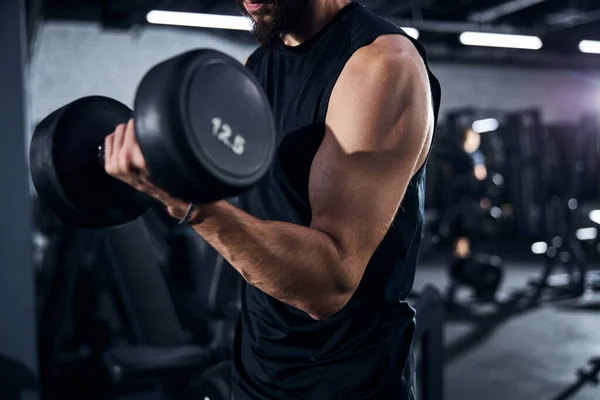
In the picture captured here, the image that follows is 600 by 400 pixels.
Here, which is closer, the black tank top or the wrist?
the wrist

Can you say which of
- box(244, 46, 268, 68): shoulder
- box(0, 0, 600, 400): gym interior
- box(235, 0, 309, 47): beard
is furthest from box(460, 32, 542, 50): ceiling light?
box(235, 0, 309, 47): beard

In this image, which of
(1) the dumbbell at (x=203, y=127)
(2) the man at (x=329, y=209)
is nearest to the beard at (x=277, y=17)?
(2) the man at (x=329, y=209)

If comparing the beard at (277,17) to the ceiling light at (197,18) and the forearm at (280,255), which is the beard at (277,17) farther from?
the ceiling light at (197,18)

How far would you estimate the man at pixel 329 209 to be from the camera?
653 millimetres

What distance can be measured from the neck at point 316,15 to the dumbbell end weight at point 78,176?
334mm

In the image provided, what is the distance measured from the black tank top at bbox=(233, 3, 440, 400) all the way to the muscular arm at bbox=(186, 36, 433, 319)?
0.06 m

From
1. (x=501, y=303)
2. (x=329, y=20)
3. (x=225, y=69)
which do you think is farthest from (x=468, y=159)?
(x=225, y=69)

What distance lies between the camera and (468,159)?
4.88m

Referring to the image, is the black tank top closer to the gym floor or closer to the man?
the man

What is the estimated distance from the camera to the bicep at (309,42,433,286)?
70 cm

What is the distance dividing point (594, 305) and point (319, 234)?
14.8 feet

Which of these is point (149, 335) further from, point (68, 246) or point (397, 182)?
point (397, 182)

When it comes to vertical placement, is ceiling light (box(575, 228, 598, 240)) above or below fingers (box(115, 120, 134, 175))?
below

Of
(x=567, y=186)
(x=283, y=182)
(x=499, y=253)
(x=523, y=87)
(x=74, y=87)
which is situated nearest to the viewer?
(x=283, y=182)
